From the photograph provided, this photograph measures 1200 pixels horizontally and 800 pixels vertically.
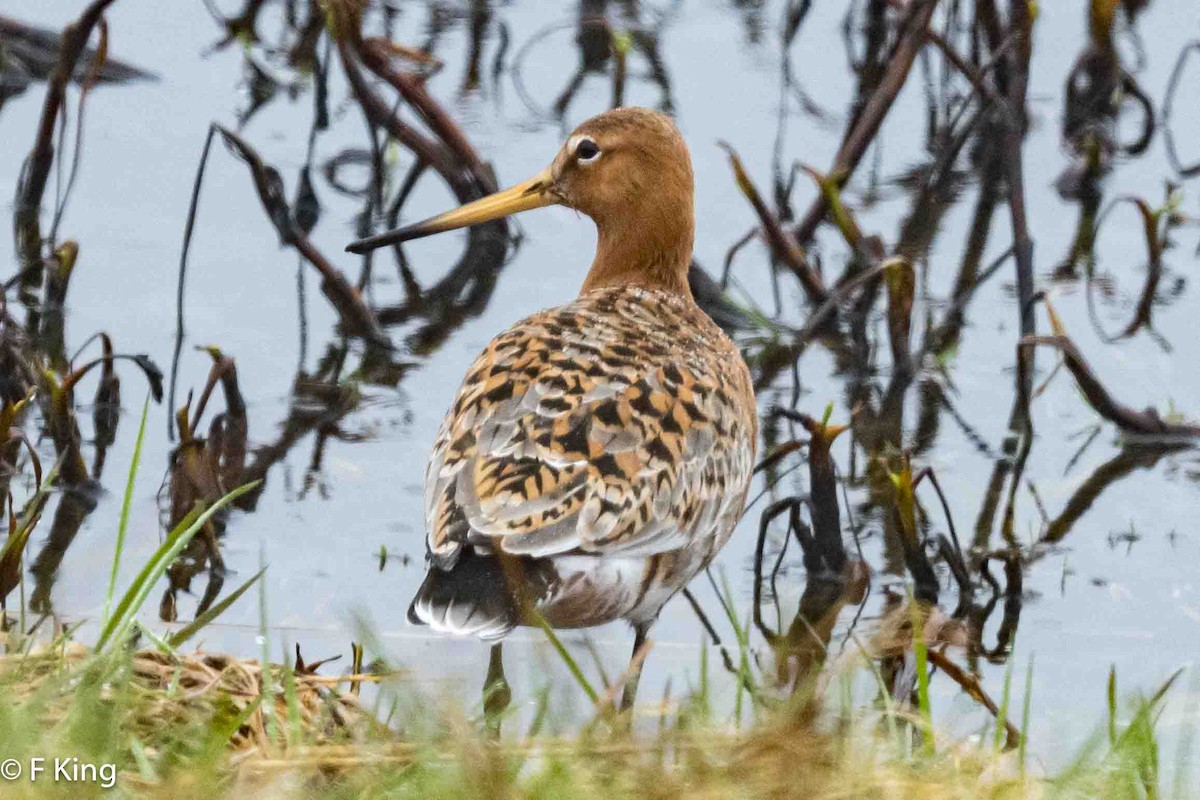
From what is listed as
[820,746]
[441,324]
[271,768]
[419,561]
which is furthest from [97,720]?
[441,324]

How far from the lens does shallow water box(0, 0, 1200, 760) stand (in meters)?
5.36

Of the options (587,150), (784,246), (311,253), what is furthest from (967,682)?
(311,253)

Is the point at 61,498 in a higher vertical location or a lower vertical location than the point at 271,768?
higher

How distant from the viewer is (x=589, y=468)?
13.9 ft

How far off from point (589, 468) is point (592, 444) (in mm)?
73

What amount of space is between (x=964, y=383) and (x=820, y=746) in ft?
12.2

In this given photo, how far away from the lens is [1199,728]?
16.0 feet

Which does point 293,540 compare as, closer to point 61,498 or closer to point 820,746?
point 61,498

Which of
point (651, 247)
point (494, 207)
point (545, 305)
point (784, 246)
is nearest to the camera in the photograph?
point (651, 247)

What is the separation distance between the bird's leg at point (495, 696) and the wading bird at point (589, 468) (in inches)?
5.0

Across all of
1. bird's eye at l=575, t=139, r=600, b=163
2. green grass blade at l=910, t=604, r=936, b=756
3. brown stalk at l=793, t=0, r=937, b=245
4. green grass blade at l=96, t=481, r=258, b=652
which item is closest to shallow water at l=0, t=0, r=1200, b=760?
green grass blade at l=910, t=604, r=936, b=756

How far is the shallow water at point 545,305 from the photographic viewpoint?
5.36m

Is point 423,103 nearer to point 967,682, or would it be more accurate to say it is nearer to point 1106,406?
point 1106,406

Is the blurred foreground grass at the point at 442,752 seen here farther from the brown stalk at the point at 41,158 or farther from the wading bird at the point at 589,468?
the brown stalk at the point at 41,158
